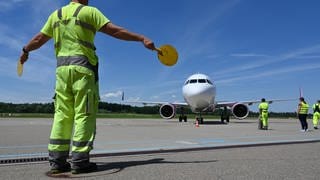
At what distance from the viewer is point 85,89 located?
16.9ft

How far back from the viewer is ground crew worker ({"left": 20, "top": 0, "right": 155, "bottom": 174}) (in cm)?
506

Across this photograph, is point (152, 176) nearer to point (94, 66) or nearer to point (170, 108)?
point (94, 66)

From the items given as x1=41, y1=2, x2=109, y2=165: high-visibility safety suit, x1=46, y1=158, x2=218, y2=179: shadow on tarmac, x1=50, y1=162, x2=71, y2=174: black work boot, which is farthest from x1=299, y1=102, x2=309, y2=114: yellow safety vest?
x1=50, y1=162, x2=71, y2=174: black work boot

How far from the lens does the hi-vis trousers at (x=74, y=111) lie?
5.02m

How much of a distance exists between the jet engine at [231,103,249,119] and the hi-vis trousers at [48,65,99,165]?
84.8 feet

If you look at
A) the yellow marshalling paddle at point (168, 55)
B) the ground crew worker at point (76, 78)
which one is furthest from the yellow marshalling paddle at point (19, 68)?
the yellow marshalling paddle at point (168, 55)

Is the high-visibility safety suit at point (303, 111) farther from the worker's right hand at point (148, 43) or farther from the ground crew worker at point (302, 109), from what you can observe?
the worker's right hand at point (148, 43)

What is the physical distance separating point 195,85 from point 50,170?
880 inches

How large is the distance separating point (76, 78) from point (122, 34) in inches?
33.6

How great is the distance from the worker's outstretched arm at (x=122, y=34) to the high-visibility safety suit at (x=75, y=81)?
3.3 inches

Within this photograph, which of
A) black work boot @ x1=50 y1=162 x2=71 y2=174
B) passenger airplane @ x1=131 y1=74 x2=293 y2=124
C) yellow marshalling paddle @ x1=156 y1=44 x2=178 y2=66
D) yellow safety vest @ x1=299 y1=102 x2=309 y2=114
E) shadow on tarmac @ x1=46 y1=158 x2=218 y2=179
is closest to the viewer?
shadow on tarmac @ x1=46 y1=158 x2=218 y2=179

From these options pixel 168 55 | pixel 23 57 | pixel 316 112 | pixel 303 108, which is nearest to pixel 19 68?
pixel 23 57

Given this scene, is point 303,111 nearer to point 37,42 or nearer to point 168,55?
point 168,55

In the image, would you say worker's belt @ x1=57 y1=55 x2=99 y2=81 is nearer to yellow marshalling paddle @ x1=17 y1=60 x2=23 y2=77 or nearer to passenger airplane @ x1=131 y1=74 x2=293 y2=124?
yellow marshalling paddle @ x1=17 y1=60 x2=23 y2=77
